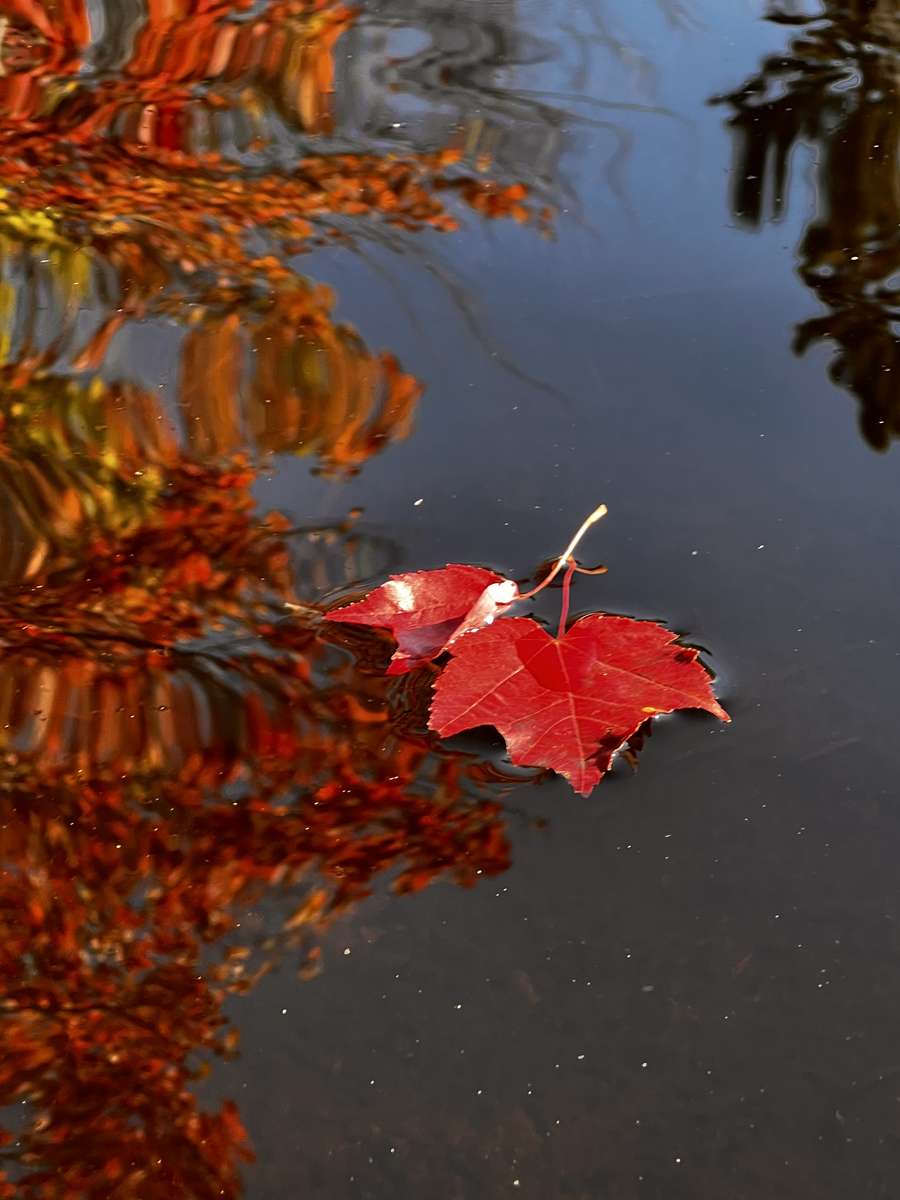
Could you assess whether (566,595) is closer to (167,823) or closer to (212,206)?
(167,823)

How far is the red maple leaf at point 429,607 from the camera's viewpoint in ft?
3.33

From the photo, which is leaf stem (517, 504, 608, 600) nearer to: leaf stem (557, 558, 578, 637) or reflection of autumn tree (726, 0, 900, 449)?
leaf stem (557, 558, 578, 637)

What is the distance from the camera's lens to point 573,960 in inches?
33.6

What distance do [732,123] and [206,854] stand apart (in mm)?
1189

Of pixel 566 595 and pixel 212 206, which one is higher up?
pixel 212 206

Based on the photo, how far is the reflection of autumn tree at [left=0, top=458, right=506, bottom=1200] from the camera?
80 cm

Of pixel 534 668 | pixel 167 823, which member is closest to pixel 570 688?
pixel 534 668

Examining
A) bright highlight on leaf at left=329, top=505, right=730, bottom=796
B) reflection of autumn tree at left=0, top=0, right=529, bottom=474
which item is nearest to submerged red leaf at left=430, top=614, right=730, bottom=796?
bright highlight on leaf at left=329, top=505, right=730, bottom=796

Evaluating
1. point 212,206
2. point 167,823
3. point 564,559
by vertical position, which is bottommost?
point 167,823

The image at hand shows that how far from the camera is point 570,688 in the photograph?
960mm

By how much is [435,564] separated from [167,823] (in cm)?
31

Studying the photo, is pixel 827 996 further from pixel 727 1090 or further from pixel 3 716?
pixel 3 716

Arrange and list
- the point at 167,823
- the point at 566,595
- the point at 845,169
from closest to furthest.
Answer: the point at 167,823
the point at 566,595
the point at 845,169

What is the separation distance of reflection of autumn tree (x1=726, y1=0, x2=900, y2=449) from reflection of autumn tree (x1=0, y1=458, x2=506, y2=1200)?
0.56 m
